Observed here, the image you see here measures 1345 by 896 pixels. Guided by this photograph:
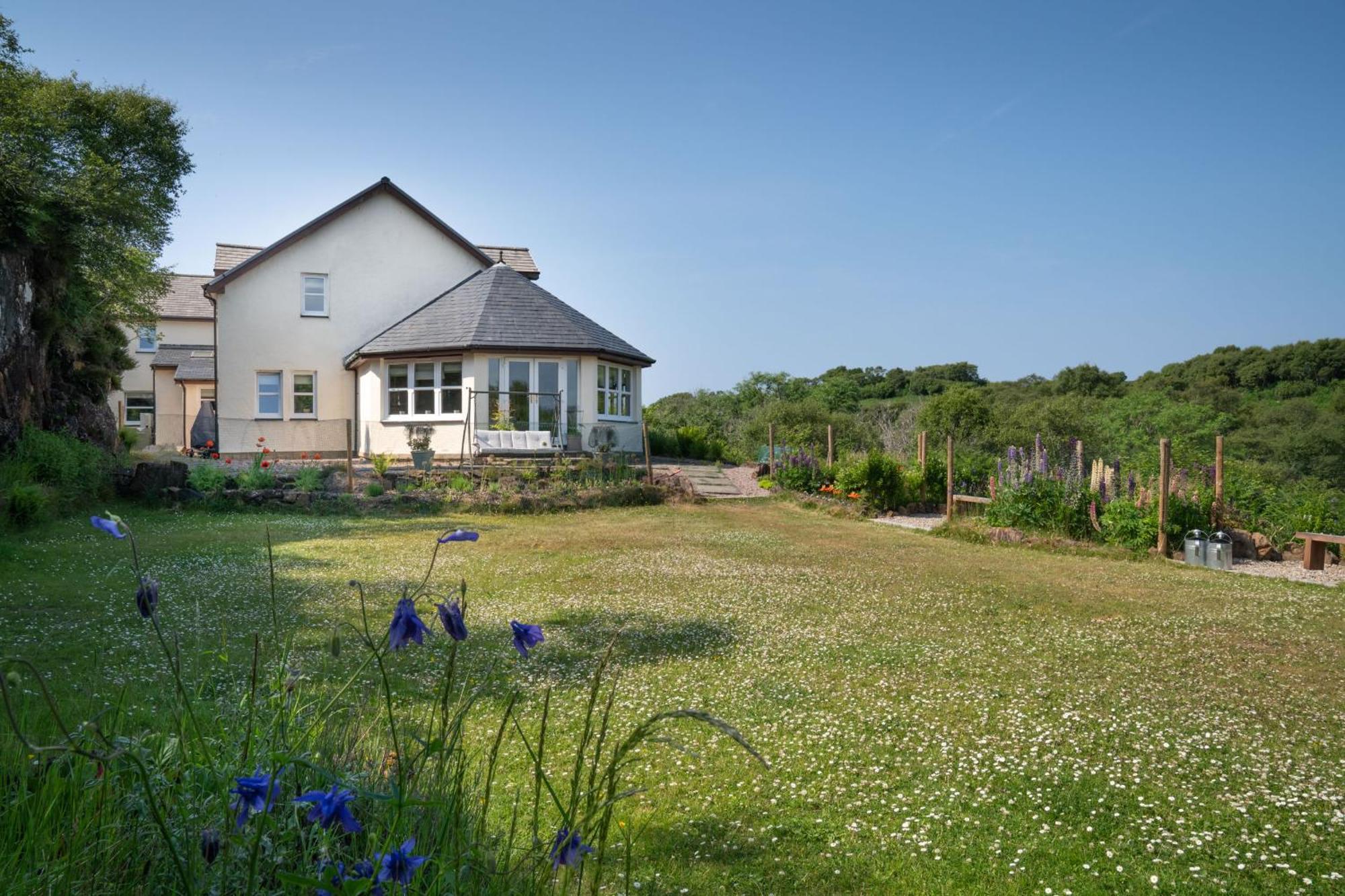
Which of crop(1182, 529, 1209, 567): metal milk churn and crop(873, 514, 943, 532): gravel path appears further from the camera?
crop(873, 514, 943, 532): gravel path

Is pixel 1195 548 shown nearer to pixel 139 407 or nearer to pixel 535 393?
pixel 535 393

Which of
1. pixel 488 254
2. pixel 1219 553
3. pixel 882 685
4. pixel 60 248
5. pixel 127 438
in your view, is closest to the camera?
pixel 882 685

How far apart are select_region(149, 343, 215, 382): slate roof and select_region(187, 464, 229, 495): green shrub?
20.3 meters

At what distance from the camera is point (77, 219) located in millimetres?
15047

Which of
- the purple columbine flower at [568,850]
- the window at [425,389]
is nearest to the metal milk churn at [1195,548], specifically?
the purple columbine flower at [568,850]

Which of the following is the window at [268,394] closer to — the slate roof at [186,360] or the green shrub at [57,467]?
the slate roof at [186,360]

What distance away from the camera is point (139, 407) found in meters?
39.1

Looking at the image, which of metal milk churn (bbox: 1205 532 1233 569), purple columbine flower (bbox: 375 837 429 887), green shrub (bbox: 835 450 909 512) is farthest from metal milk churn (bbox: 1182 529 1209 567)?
purple columbine flower (bbox: 375 837 429 887)

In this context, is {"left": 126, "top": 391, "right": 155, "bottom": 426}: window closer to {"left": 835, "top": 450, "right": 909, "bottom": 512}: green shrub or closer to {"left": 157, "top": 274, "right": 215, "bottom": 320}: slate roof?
{"left": 157, "top": 274, "right": 215, "bottom": 320}: slate roof

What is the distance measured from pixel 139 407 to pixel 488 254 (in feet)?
66.7

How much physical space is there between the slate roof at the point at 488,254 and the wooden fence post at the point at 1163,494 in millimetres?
22335

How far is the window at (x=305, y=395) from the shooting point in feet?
85.5

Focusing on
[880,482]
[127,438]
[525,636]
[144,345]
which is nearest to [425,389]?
[127,438]

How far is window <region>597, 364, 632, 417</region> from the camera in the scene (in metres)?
24.7
